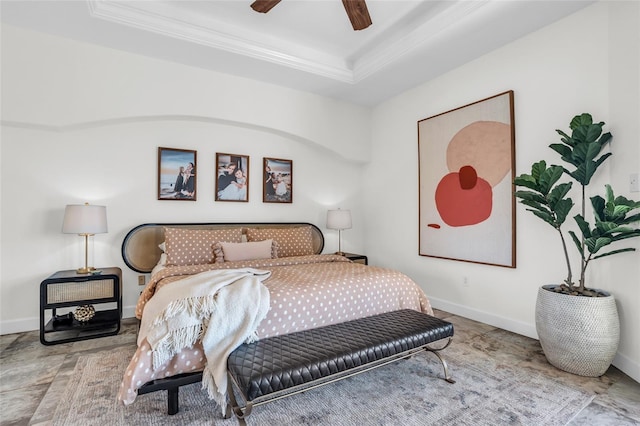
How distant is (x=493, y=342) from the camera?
2943 millimetres

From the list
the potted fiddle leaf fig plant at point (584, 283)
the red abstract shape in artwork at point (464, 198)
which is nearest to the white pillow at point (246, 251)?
the red abstract shape in artwork at point (464, 198)

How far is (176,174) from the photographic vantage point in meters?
3.89

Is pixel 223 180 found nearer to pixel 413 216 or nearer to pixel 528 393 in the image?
pixel 413 216

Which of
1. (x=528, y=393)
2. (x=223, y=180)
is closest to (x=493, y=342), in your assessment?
(x=528, y=393)

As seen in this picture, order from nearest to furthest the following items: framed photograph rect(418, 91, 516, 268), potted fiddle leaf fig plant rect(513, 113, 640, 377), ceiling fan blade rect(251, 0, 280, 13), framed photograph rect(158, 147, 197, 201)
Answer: potted fiddle leaf fig plant rect(513, 113, 640, 377), ceiling fan blade rect(251, 0, 280, 13), framed photograph rect(418, 91, 516, 268), framed photograph rect(158, 147, 197, 201)

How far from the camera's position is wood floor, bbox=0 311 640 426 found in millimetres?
1859

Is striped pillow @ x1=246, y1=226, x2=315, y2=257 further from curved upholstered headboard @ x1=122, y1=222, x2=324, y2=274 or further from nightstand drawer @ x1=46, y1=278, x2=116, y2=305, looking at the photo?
nightstand drawer @ x1=46, y1=278, x2=116, y2=305

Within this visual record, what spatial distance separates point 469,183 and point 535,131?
31.9 inches

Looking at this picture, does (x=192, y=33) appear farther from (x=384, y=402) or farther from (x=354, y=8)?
(x=384, y=402)

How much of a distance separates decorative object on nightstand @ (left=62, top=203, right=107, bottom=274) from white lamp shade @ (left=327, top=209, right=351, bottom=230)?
2.69m

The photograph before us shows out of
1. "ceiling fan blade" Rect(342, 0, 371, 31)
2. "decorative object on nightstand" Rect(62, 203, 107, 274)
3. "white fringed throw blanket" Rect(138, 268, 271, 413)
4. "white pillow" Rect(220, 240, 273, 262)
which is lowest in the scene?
"white fringed throw blanket" Rect(138, 268, 271, 413)

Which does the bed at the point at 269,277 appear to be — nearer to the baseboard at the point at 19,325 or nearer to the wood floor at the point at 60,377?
the wood floor at the point at 60,377

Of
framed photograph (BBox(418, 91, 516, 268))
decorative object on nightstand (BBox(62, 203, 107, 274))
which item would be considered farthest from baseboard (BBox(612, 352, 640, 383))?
decorative object on nightstand (BBox(62, 203, 107, 274))

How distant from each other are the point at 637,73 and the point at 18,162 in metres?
5.37
